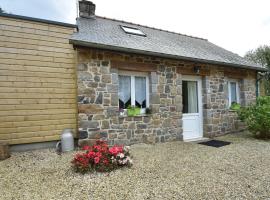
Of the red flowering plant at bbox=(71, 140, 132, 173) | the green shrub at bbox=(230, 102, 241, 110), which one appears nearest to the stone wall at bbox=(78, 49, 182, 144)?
the red flowering plant at bbox=(71, 140, 132, 173)

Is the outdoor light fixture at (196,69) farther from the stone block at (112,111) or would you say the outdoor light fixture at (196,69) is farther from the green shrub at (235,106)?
the stone block at (112,111)

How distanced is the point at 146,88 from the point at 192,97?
2046 millimetres

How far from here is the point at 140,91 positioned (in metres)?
5.91

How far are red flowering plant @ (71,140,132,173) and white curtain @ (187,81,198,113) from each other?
3869 mm

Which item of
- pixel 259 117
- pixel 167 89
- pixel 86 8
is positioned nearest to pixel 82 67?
pixel 167 89

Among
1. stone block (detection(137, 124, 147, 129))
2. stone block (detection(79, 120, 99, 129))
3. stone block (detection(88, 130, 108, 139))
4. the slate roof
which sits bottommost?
stone block (detection(88, 130, 108, 139))

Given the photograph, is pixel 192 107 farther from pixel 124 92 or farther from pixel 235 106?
pixel 124 92

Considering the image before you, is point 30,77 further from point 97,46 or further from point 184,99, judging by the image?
point 184,99

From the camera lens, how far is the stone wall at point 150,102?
5.07 m

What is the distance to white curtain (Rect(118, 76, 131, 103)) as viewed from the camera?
563cm

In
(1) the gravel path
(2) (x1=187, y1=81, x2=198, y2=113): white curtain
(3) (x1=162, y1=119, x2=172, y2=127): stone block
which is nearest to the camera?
(1) the gravel path

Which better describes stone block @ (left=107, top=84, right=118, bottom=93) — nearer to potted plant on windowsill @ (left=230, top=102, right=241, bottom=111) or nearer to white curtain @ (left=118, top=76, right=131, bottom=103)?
white curtain @ (left=118, top=76, right=131, bottom=103)

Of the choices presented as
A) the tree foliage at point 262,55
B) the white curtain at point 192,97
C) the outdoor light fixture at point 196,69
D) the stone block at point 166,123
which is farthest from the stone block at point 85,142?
the tree foliage at point 262,55

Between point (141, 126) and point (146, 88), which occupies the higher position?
point (146, 88)
